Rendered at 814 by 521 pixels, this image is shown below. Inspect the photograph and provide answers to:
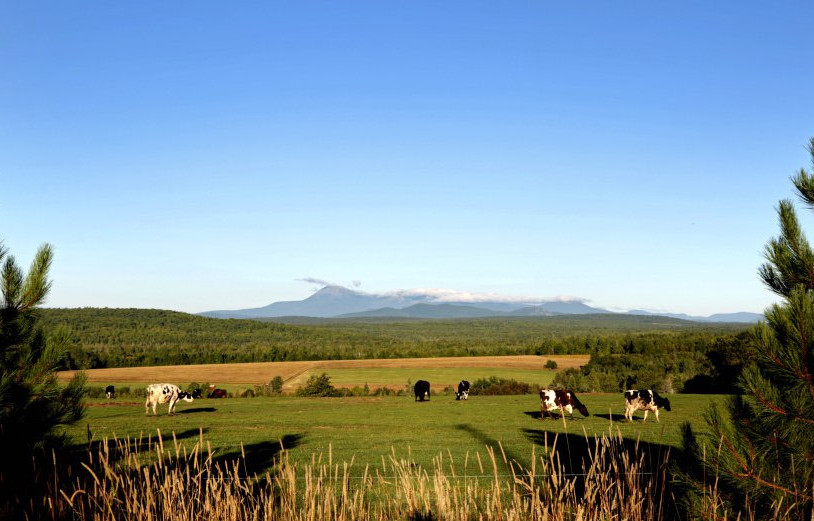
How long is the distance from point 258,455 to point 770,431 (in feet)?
45.0

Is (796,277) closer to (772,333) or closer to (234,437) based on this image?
(772,333)

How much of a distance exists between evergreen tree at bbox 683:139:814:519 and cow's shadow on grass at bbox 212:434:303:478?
8.84 metres

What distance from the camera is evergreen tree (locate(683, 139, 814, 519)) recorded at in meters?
5.63

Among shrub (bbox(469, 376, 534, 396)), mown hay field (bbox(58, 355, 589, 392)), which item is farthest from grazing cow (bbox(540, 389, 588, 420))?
mown hay field (bbox(58, 355, 589, 392))

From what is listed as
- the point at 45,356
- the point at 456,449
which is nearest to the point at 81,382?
the point at 45,356

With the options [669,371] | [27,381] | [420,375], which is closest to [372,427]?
[27,381]

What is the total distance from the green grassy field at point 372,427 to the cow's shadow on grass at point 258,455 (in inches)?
1.4

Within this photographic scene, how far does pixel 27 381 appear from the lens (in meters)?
7.70

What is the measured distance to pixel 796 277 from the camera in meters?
6.18

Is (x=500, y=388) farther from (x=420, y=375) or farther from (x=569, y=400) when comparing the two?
(x=569, y=400)

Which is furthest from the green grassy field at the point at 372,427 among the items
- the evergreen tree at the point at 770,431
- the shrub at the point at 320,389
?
the shrub at the point at 320,389

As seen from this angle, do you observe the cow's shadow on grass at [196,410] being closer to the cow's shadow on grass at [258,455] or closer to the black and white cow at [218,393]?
the black and white cow at [218,393]

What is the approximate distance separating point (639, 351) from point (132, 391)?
48341 mm

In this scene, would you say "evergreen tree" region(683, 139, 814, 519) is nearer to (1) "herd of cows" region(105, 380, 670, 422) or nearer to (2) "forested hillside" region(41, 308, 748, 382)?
(2) "forested hillside" region(41, 308, 748, 382)
